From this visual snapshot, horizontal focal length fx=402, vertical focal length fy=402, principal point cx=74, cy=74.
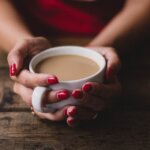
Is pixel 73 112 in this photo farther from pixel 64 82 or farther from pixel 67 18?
pixel 67 18

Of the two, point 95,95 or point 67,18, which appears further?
point 67,18

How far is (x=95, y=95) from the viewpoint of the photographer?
0.71 m

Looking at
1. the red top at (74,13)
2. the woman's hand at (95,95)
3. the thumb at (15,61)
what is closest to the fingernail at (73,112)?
the woman's hand at (95,95)

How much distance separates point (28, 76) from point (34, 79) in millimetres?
29

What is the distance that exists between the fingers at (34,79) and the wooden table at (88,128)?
0.06 metres

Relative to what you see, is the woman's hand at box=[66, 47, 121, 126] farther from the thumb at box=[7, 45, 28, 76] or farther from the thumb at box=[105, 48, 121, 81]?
the thumb at box=[7, 45, 28, 76]

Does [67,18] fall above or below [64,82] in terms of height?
below

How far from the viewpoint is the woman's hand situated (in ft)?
2.20

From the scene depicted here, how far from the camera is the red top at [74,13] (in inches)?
39.4

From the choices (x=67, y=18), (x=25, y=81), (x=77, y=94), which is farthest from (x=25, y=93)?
(x=67, y=18)

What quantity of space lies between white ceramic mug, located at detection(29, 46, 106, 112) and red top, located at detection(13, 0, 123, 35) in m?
0.26

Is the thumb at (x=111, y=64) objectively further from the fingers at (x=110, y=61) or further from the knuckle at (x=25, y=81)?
the knuckle at (x=25, y=81)

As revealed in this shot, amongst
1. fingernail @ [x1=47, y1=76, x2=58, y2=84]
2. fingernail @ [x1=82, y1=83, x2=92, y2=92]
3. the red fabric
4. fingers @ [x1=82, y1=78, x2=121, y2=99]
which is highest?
fingernail @ [x1=47, y1=76, x2=58, y2=84]

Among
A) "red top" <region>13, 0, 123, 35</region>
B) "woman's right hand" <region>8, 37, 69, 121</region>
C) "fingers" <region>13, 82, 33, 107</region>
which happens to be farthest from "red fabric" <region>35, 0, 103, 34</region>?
"fingers" <region>13, 82, 33, 107</region>
